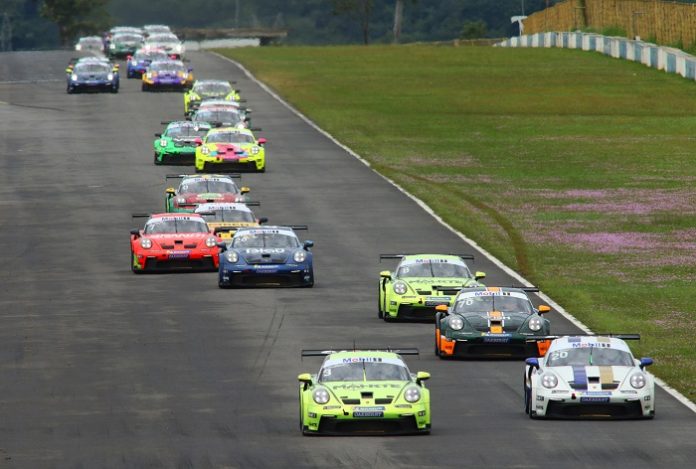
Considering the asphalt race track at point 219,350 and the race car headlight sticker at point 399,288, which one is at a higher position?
the race car headlight sticker at point 399,288

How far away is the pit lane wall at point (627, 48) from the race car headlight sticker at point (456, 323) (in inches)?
3045

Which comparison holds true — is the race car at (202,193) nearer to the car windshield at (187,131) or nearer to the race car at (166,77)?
the car windshield at (187,131)

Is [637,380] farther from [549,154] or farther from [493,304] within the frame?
[549,154]

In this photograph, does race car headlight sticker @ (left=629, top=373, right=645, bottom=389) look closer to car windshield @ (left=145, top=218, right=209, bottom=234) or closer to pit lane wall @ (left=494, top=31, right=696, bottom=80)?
car windshield @ (left=145, top=218, right=209, bottom=234)

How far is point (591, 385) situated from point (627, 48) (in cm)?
9989

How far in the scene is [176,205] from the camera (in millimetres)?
57438

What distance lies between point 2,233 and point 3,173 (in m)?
17.5

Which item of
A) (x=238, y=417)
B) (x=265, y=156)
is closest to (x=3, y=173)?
(x=265, y=156)

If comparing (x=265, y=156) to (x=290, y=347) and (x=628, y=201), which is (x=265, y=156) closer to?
(x=628, y=201)

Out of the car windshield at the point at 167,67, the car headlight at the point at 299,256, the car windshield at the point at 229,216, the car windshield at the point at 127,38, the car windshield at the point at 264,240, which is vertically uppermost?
the car windshield at the point at 127,38

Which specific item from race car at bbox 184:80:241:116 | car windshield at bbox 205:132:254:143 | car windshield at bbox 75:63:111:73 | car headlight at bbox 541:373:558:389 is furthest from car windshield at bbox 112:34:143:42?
car headlight at bbox 541:373:558:389

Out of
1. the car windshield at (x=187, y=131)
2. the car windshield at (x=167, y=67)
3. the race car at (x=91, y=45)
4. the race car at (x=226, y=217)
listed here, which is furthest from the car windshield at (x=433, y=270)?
the race car at (x=91, y=45)

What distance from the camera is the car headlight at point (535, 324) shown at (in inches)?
1391

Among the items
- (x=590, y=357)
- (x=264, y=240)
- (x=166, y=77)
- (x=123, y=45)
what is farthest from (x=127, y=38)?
(x=590, y=357)
